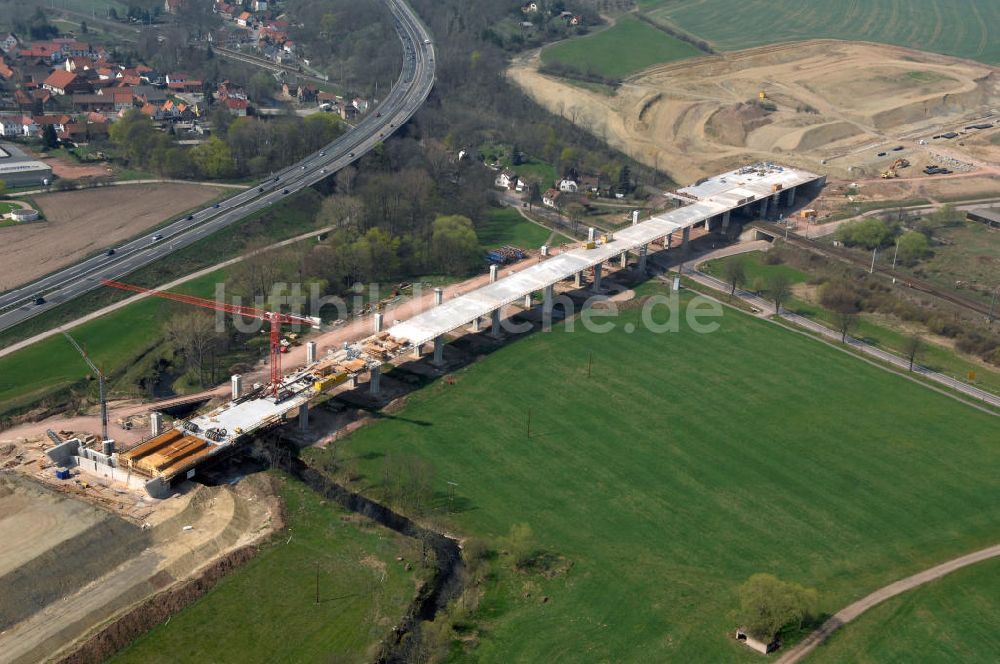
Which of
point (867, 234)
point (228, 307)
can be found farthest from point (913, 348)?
point (228, 307)

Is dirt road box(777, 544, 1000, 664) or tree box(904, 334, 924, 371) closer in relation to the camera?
dirt road box(777, 544, 1000, 664)

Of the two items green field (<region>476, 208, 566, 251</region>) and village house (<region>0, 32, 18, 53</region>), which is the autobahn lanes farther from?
village house (<region>0, 32, 18, 53</region>)

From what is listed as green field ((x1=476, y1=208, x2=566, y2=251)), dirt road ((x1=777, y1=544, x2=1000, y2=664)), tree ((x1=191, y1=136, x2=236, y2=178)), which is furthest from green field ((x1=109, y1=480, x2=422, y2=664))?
tree ((x1=191, y1=136, x2=236, y2=178))

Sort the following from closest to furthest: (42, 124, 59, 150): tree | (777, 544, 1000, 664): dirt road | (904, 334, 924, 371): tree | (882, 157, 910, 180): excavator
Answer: (777, 544, 1000, 664): dirt road
(904, 334, 924, 371): tree
(882, 157, 910, 180): excavator
(42, 124, 59, 150): tree

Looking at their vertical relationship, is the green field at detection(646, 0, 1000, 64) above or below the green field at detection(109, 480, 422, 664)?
above

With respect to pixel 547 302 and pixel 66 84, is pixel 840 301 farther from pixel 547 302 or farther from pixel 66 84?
pixel 66 84

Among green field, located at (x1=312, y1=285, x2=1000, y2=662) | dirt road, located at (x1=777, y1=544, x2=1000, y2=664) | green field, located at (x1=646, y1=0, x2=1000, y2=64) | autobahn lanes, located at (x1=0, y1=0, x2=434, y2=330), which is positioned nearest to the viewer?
dirt road, located at (x1=777, y1=544, x2=1000, y2=664)

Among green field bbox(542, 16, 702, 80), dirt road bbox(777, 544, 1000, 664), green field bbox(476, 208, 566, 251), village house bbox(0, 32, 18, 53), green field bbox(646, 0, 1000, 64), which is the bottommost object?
dirt road bbox(777, 544, 1000, 664)

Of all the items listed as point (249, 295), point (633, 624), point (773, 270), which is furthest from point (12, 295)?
point (773, 270)
